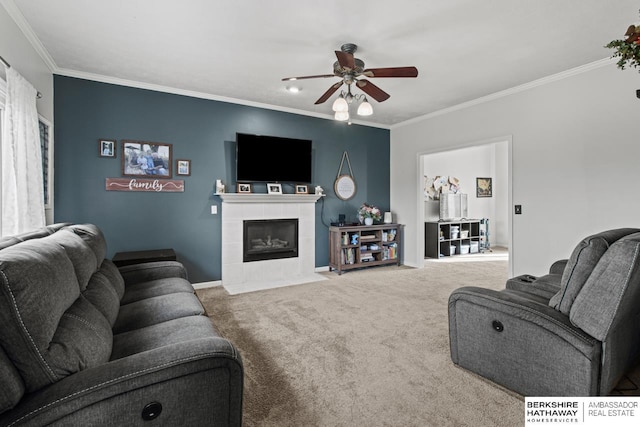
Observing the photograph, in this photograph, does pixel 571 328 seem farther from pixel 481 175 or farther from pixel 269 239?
pixel 481 175

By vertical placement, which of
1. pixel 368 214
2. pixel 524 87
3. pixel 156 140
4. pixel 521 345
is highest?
pixel 524 87

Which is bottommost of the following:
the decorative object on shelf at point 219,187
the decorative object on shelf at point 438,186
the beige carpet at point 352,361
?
the beige carpet at point 352,361

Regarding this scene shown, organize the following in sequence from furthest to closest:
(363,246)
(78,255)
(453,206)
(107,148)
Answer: (453,206)
(363,246)
(107,148)
(78,255)

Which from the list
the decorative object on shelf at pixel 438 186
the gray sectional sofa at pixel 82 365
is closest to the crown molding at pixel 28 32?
the gray sectional sofa at pixel 82 365

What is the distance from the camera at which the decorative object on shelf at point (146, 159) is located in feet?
12.8

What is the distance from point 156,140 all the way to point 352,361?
346cm

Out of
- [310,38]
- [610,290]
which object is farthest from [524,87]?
[610,290]

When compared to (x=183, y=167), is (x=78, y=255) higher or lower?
lower

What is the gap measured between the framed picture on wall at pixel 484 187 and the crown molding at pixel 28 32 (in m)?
8.12

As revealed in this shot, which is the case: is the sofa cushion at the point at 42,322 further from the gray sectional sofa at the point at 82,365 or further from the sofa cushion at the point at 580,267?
the sofa cushion at the point at 580,267

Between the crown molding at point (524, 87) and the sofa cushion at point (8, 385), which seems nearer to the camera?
the sofa cushion at point (8, 385)

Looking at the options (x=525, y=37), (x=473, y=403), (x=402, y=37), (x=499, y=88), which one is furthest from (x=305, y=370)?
(x=499, y=88)

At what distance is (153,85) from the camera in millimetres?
3984

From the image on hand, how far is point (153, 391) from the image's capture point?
3.71 ft
